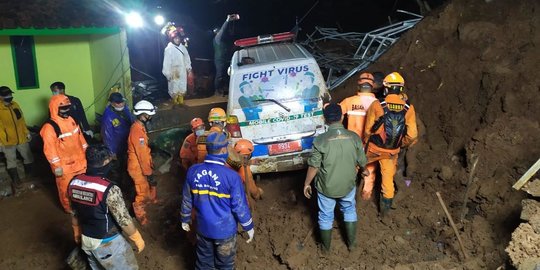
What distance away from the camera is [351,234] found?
17.4 feet

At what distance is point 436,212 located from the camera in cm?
555

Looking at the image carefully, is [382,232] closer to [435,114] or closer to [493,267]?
[493,267]

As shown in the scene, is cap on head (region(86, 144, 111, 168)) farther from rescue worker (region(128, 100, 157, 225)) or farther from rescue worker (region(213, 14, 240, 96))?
rescue worker (region(213, 14, 240, 96))

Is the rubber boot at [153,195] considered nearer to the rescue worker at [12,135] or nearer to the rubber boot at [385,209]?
the rescue worker at [12,135]

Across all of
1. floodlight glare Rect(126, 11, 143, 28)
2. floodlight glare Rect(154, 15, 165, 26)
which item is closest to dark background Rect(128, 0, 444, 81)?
floodlight glare Rect(154, 15, 165, 26)

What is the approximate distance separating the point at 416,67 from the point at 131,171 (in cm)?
514

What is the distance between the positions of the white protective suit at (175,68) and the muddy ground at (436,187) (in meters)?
3.12

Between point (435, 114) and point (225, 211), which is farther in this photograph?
point (435, 114)

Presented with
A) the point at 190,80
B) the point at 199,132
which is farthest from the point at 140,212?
the point at 190,80

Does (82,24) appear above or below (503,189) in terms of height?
above

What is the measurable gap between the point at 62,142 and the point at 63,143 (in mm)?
21

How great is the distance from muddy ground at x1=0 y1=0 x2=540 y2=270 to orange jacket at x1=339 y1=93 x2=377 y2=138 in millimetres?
984

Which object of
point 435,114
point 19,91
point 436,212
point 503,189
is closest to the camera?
point 503,189

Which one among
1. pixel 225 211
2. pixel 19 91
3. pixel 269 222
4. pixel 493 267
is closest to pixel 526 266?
pixel 493 267
